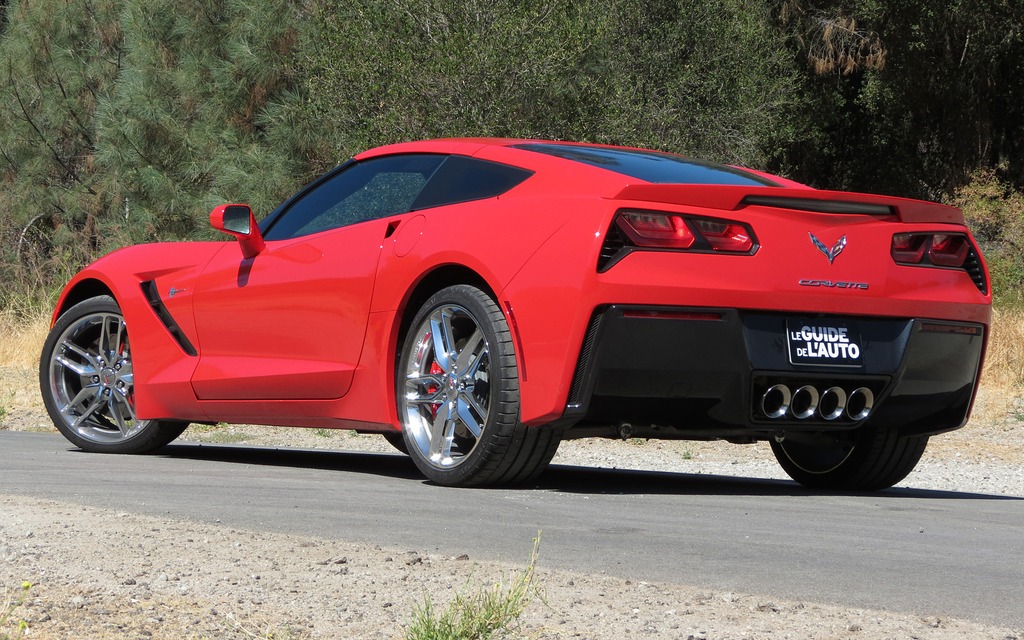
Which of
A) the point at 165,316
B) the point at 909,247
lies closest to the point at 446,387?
the point at 909,247

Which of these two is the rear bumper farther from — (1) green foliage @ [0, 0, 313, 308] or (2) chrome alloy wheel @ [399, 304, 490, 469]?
(1) green foliage @ [0, 0, 313, 308]

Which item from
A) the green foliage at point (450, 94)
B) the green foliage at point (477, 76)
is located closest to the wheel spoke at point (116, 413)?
the green foliage at point (450, 94)

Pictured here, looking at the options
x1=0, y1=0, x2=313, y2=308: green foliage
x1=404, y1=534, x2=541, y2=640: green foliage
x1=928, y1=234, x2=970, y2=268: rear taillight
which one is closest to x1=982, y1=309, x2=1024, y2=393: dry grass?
x1=928, y1=234, x2=970, y2=268: rear taillight

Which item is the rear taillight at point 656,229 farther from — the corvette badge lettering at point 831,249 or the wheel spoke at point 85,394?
the wheel spoke at point 85,394

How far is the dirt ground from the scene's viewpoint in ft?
10.2

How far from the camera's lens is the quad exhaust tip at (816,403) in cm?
549

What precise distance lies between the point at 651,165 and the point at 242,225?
2.05m

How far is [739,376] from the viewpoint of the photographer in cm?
535

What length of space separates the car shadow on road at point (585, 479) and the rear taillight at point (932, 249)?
1125 millimetres

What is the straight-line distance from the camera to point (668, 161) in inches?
251

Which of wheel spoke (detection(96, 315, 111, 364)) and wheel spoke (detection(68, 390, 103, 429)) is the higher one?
wheel spoke (detection(96, 315, 111, 364))

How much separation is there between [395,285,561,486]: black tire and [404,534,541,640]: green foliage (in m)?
2.16

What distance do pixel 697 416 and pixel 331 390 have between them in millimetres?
Result: 1725

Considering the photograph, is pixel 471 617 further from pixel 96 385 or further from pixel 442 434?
pixel 96 385
